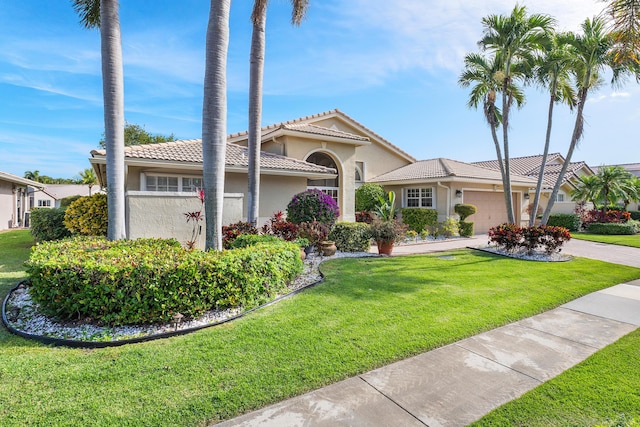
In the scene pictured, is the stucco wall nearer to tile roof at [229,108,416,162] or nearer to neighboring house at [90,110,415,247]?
neighboring house at [90,110,415,247]

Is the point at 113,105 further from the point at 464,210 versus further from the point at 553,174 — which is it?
the point at 553,174

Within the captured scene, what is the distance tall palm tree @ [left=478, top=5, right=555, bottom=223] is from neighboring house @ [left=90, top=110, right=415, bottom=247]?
7.68 meters

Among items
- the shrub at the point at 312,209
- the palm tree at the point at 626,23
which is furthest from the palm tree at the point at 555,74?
the shrub at the point at 312,209

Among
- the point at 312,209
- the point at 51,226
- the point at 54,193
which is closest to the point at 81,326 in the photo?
the point at 312,209

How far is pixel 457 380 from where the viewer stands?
12.4ft

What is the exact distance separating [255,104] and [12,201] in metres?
26.6

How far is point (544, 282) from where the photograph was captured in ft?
27.5

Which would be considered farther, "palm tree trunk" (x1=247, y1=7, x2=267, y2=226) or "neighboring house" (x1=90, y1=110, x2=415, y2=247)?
"palm tree trunk" (x1=247, y1=7, x2=267, y2=226)

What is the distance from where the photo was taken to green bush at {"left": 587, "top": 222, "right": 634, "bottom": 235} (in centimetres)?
2078

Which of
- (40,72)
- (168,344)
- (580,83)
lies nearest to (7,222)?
(40,72)

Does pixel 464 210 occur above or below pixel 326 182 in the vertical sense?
below

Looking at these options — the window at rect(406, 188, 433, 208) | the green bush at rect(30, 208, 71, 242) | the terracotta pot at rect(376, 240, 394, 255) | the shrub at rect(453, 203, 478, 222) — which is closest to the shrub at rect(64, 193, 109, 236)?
the green bush at rect(30, 208, 71, 242)

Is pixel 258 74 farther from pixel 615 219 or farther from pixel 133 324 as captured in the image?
pixel 615 219

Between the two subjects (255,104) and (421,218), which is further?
(421,218)
